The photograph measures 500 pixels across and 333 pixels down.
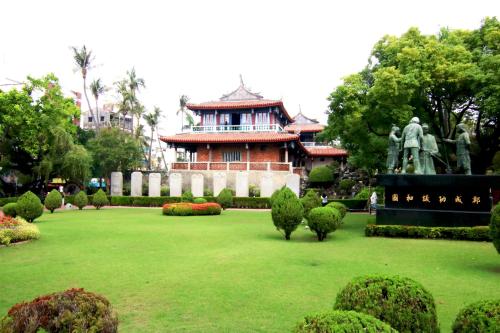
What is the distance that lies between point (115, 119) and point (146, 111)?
1369 cm

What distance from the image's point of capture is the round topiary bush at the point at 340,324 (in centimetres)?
274

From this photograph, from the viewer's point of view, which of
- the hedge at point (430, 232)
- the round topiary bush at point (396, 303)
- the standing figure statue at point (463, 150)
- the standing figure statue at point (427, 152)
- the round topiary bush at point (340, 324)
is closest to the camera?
the round topiary bush at point (340, 324)

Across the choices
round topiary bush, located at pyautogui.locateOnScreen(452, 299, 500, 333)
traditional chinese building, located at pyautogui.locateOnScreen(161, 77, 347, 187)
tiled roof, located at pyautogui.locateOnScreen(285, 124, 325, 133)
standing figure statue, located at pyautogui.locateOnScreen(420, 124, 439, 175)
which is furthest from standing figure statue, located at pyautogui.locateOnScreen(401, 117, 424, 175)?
tiled roof, located at pyautogui.locateOnScreen(285, 124, 325, 133)

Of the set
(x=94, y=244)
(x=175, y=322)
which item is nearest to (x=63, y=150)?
(x=94, y=244)

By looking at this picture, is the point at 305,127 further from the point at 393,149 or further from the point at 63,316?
the point at 63,316

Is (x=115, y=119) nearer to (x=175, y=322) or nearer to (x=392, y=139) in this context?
(x=392, y=139)

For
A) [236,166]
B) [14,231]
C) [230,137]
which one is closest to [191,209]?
[14,231]

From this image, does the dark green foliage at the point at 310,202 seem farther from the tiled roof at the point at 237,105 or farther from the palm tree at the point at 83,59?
the palm tree at the point at 83,59

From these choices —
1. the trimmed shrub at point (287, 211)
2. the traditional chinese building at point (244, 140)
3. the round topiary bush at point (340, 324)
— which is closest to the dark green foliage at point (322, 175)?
the traditional chinese building at point (244, 140)

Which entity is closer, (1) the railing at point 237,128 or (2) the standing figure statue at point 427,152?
(2) the standing figure statue at point 427,152

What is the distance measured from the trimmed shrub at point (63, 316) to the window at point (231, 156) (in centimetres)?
3516

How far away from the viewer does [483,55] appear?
16406mm

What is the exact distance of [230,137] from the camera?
38531mm

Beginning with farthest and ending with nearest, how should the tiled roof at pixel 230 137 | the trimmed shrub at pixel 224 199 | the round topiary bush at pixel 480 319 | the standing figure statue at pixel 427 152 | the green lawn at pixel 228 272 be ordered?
the tiled roof at pixel 230 137 → the trimmed shrub at pixel 224 199 → the standing figure statue at pixel 427 152 → the green lawn at pixel 228 272 → the round topiary bush at pixel 480 319
